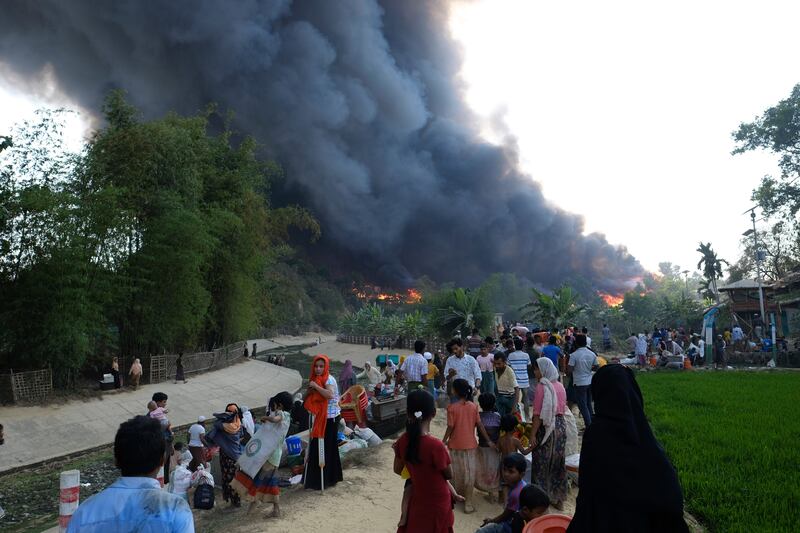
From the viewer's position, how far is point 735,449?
6.86 m

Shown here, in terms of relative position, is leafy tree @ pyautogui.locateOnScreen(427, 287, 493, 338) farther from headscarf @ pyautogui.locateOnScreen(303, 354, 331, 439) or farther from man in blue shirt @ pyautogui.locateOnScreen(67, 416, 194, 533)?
man in blue shirt @ pyautogui.locateOnScreen(67, 416, 194, 533)

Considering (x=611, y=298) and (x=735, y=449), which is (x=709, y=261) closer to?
(x=611, y=298)

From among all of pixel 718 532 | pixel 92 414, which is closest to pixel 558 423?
pixel 718 532

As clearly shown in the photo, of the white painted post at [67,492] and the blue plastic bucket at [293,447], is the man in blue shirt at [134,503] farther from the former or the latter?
the blue plastic bucket at [293,447]

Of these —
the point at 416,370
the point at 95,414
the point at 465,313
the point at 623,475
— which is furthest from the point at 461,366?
the point at 465,313

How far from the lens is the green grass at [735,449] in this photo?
488 centimetres

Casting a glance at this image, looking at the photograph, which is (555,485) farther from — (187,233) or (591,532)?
(187,233)

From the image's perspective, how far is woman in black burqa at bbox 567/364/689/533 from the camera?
75.6 inches

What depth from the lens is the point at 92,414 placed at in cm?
1314

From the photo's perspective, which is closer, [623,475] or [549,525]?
[623,475]

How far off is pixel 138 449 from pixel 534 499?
2.60 meters

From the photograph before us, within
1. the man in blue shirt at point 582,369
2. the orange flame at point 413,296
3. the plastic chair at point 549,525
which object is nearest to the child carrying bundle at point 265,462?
the plastic chair at point 549,525

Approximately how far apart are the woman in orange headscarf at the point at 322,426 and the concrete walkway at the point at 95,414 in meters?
8.05

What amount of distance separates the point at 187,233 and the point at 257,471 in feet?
42.5
